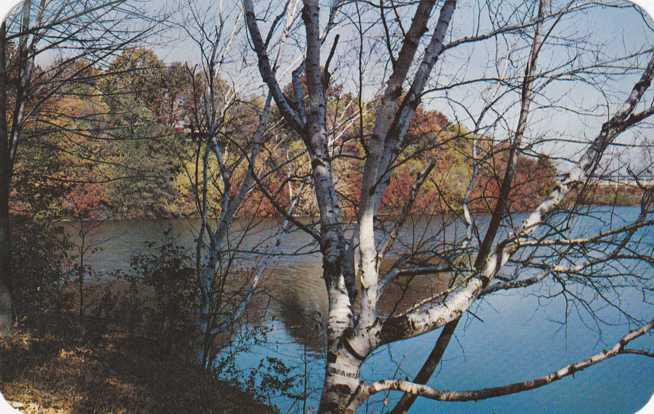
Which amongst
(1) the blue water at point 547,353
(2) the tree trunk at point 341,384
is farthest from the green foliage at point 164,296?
(2) the tree trunk at point 341,384

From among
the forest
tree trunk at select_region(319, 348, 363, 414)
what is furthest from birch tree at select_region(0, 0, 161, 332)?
tree trunk at select_region(319, 348, 363, 414)

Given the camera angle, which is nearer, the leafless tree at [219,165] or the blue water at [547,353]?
the blue water at [547,353]

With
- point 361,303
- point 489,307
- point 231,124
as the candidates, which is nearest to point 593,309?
point 489,307

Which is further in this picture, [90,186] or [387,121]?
[90,186]

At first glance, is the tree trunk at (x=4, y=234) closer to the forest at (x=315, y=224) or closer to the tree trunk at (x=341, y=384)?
the forest at (x=315, y=224)

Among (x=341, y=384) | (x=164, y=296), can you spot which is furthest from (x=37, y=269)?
(x=341, y=384)

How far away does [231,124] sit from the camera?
427 cm

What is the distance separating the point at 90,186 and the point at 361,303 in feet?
6.92

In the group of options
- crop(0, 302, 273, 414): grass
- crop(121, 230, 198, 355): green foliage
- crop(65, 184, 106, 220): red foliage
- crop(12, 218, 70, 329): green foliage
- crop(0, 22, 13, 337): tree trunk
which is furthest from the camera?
crop(121, 230, 198, 355): green foliage

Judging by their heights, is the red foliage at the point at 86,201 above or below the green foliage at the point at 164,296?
above

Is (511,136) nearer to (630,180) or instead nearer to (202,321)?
(630,180)

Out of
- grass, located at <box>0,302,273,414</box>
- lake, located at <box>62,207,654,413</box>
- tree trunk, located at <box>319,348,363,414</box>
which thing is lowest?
grass, located at <box>0,302,273,414</box>

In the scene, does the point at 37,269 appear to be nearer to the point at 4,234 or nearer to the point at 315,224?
the point at 4,234

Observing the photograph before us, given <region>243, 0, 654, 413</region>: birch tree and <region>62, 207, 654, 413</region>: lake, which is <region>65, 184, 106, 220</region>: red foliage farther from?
<region>243, 0, 654, 413</region>: birch tree
